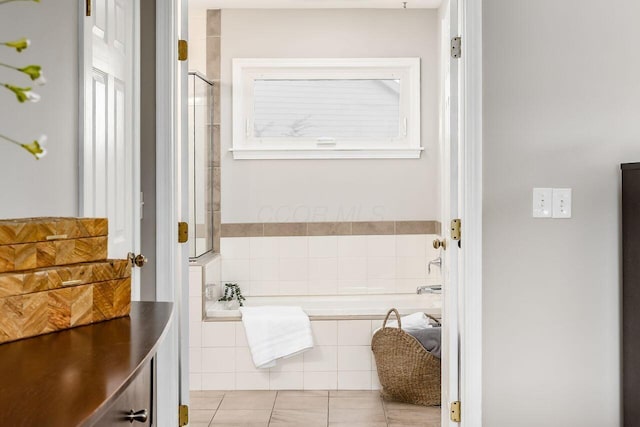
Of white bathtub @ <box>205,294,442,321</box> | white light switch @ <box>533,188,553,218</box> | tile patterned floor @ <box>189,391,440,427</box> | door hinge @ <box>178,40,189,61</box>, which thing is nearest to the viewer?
white light switch @ <box>533,188,553,218</box>

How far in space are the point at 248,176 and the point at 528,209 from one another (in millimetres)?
3000

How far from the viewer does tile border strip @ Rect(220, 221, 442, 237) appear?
17.3 ft

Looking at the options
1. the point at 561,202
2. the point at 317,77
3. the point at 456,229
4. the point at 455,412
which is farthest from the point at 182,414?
the point at 317,77

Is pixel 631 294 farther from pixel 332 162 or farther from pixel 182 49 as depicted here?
pixel 332 162

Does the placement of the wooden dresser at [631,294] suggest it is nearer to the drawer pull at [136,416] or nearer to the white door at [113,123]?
the white door at [113,123]

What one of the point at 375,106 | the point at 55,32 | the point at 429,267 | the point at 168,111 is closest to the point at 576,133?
the point at 168,111

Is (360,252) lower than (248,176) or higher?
lower

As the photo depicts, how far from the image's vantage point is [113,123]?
2.37 metres

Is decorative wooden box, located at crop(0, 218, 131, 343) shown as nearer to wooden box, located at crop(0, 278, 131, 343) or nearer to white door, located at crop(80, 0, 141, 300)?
wooden box, located at crop(0, 278, 131, 343)

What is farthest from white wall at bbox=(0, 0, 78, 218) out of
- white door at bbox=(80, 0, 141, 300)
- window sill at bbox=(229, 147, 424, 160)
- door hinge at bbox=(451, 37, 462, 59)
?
window sill at bbox=(229, 147, 424, 160)

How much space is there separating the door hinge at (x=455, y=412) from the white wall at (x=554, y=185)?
0.13 metres

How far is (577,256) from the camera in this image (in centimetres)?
261

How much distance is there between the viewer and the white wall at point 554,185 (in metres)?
2.60

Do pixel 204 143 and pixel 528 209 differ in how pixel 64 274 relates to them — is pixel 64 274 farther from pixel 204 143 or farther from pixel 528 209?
pixel 204 143
